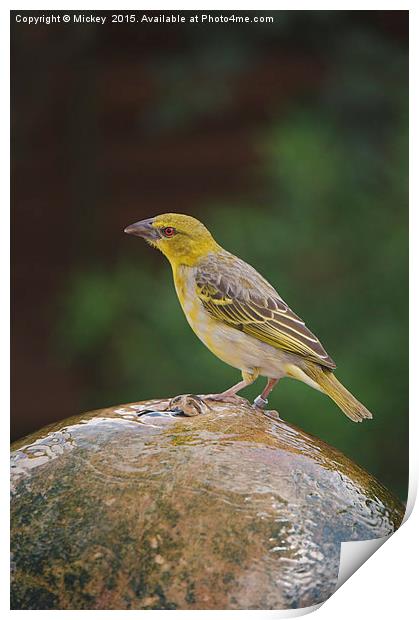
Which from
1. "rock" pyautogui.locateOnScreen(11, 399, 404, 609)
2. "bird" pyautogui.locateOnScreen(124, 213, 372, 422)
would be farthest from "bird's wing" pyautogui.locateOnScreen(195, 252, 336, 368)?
"rock" pyautogui.locateOnScreen(11, 399, 404, 609)

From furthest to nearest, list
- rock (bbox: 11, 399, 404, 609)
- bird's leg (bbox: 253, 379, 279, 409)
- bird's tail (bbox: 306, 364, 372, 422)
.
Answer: bird's leg (bbox: 253, 379, 279, 409), bird's tail (bbox: 306, 364, 372, 422), rock (bbox: 11, 399, 404, 609)

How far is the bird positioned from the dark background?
0.33 meters

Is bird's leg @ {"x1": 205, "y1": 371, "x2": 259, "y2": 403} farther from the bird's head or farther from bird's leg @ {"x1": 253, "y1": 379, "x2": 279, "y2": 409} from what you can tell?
the bird's head

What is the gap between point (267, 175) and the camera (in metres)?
3.71

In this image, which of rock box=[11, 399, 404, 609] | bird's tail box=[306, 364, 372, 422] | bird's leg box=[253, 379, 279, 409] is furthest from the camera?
bird's leg box=[253, 379, 279, 409]

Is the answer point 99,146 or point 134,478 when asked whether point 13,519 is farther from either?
point 99,146

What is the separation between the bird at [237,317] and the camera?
2.98 metres

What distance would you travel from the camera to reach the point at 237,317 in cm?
300

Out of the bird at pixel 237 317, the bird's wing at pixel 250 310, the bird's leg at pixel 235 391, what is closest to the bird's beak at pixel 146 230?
the bird at pixel 237 317

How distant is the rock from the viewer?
2693mm

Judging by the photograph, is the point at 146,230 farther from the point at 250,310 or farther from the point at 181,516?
the point at 181,516

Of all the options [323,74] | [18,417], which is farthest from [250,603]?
[323,74]

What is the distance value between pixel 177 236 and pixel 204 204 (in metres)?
0.73

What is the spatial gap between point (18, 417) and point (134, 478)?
432mm
